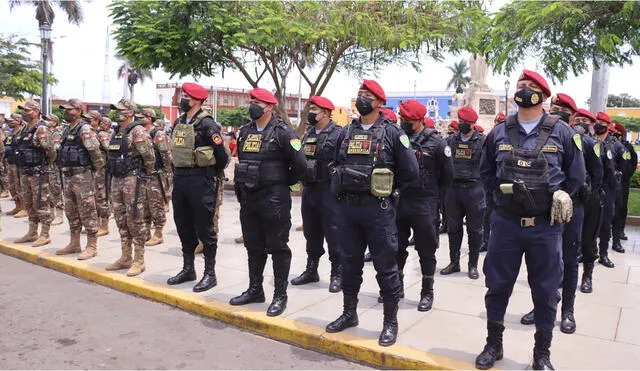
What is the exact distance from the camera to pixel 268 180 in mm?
5121

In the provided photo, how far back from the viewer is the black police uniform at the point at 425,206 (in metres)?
5.36

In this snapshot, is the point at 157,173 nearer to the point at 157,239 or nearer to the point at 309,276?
the point at 157,239

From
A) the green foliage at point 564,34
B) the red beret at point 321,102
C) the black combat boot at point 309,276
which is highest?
the green foliage at point 564,34

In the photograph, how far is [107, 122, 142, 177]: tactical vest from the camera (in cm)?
656

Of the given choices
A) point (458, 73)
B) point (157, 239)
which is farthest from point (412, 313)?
point (458, 73)

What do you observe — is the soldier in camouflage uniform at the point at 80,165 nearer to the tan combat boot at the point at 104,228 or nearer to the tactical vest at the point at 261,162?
the tan combat boot at the point at 104,228

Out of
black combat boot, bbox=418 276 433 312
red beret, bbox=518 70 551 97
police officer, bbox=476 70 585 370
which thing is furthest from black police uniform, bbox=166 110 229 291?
red beret, bbox=518 70 551 97

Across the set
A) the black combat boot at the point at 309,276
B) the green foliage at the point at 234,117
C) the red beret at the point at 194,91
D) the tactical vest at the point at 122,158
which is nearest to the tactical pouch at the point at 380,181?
the black combat boot at the point at 309,276

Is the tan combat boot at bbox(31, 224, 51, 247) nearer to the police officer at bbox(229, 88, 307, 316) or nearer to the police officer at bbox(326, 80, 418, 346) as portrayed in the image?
the police officer at bbox(229, 88, 307, 316)

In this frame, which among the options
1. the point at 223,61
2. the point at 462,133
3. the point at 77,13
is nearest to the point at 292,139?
the point at 462,133

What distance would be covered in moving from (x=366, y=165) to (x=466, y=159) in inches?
115

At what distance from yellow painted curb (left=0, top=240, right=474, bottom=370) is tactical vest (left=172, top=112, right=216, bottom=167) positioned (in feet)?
4.49

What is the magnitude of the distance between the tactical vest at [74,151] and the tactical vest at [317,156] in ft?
9.84

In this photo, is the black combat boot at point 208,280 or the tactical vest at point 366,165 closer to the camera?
the tactical vest at point 366,165
